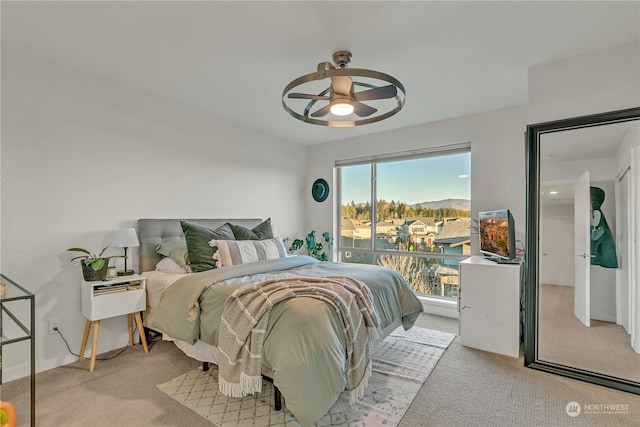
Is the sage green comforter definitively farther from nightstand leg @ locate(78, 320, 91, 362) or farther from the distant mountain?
the distant mountain

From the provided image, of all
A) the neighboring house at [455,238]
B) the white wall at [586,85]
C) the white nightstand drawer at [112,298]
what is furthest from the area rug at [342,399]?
the white wall at [586,85]

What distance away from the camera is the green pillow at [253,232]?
3.68 m

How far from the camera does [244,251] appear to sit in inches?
128

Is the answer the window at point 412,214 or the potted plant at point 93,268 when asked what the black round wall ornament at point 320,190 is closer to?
the window at point 412,214

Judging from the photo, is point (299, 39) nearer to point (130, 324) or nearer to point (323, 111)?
point (323, 111)

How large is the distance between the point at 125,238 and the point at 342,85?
Result: 2338 mm

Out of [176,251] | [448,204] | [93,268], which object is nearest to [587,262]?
[448,204]

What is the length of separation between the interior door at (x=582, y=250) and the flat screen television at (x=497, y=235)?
1.66 ft

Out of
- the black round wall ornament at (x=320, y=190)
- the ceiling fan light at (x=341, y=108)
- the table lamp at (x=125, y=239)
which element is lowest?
the table lamp at (x=125, y=239)

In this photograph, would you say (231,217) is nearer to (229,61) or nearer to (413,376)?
(229,61)

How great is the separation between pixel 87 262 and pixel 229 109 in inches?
85.3

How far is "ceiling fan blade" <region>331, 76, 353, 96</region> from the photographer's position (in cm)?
230

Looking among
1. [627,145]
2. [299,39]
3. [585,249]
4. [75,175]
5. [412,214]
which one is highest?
[299,39]

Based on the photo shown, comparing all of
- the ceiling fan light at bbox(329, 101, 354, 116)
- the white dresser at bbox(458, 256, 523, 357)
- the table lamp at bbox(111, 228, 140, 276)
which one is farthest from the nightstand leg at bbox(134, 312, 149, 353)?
the white dresser at bbox(458, 256, 523, 357)
